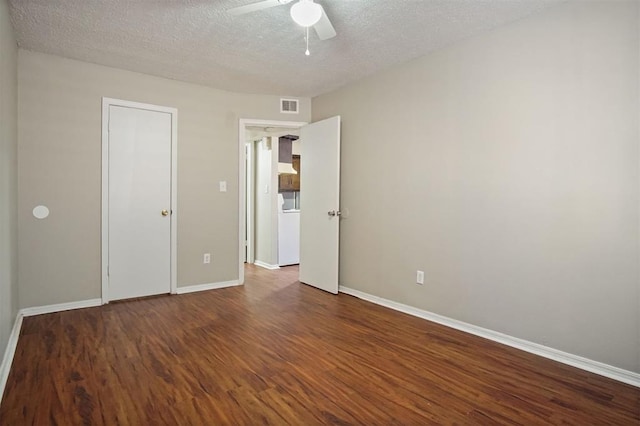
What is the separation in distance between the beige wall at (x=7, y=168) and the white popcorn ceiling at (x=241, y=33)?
24 cm

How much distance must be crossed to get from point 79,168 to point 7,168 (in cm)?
96

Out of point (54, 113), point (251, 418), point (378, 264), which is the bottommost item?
point (251, 418)

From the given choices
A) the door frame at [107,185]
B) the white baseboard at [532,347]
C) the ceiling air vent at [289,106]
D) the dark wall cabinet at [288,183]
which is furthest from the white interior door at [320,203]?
the dark wall cabinet at [288,183]

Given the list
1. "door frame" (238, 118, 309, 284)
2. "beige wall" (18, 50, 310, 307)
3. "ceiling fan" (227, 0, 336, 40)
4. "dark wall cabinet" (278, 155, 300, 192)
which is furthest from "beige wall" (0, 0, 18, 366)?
"dark wall cabinet" (278, 155, 300, 192)

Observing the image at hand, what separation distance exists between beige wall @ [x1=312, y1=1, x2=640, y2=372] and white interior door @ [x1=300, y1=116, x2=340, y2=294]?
54 cm

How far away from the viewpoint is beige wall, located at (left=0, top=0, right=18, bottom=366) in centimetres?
220

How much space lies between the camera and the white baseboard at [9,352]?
78.5 inches

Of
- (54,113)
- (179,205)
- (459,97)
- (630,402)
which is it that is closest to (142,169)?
(179,205)

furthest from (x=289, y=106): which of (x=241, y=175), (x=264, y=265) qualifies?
(x=264, y=265)

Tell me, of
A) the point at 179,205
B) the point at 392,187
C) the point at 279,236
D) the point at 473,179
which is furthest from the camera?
the point at 279,236

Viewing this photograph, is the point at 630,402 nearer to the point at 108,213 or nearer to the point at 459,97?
the point at 459,97

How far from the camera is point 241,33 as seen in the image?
2756 millimetres

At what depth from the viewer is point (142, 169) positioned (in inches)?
147

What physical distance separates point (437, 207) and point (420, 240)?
14.2 inches
